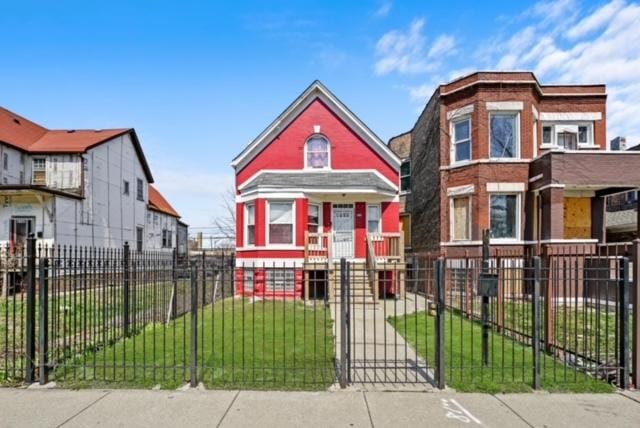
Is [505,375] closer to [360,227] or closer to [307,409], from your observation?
[307,409]

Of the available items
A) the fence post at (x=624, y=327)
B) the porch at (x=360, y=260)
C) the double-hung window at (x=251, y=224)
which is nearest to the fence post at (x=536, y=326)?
the fence post at (x=624, y=327)

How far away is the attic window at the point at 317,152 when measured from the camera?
56.0 feet

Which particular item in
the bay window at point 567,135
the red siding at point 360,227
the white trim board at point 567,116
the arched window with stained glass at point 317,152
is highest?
the white trim board at point 567,116

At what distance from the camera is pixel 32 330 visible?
18.7 feet

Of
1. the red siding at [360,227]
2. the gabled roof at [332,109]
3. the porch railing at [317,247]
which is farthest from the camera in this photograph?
the gabled roof at [332,109]

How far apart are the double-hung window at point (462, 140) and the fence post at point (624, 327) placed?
10976mm

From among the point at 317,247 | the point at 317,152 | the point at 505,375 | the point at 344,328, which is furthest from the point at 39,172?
the point at 505,375

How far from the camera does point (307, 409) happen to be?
465 cm

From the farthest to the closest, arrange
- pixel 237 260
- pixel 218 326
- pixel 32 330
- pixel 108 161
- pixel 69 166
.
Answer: pixel 108 161, pixel 69 166, pixel 237 260, pixel 218 326, pixel 32 330

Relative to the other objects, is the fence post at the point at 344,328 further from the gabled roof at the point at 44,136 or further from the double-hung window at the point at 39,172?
the double-hung window at the point at 39,172

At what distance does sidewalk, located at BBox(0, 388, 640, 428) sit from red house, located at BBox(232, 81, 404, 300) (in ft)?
32.5

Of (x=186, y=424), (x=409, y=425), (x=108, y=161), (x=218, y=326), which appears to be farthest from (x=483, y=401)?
(x=108, y=161)

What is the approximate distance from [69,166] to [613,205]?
104ft

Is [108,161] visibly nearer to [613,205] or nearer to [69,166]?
[69,166]
